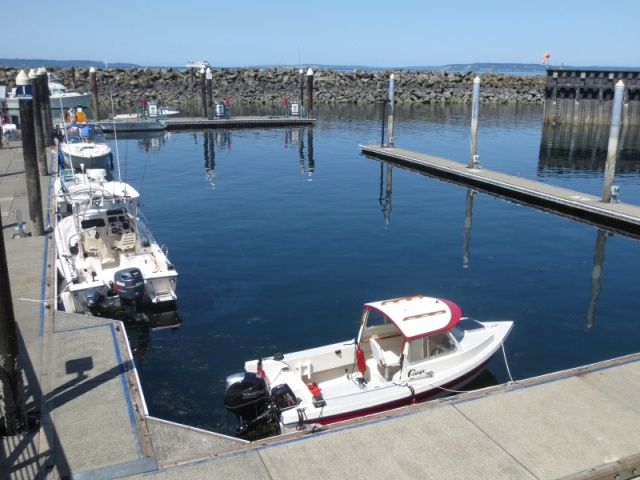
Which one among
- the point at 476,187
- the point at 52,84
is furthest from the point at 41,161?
the point at 52,84

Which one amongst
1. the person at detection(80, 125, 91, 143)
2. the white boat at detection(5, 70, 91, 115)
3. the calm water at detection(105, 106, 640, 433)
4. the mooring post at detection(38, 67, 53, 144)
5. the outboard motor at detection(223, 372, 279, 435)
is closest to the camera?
the outboard motor at detection(223, 372, 279, 435)

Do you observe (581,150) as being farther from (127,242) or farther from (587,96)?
(127,242)

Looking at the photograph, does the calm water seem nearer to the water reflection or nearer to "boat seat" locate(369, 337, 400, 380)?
the water reflection

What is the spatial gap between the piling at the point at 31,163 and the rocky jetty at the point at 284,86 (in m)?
59.5

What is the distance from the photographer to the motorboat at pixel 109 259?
14.7 meters

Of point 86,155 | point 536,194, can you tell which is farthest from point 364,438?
point 86,155

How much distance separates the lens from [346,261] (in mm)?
20281

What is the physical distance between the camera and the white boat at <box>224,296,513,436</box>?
10.2m

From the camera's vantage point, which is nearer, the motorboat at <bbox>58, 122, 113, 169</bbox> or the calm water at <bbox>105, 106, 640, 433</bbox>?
the calm water at <bbox>105, 106, 640, 433</bbox>

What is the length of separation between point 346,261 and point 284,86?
217ft

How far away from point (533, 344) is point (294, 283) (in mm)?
7072

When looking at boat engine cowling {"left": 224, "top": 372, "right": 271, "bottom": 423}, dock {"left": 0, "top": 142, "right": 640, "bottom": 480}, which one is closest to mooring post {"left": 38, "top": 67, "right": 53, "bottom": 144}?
dock {"left": 0, "top": 142, "right": 640, "bottom": 480}

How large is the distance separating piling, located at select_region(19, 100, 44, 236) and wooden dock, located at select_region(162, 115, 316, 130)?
Answer: 34.4 meters

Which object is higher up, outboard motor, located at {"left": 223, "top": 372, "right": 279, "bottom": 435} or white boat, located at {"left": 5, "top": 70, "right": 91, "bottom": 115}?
white boat, located at {"left": 5, "top": 70, "right": 91, "bottom": 115}
